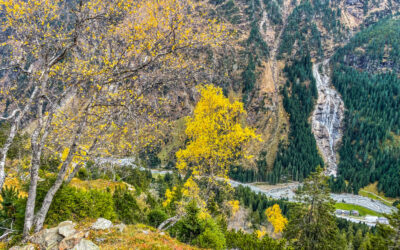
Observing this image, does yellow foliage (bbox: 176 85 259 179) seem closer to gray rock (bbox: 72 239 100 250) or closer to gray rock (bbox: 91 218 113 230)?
gray rock (bbox: 91 218 113 230)

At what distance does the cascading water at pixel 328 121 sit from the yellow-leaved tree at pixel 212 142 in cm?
13998

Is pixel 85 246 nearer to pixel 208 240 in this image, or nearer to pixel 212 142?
pixel 208 240

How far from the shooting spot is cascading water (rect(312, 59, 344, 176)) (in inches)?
5675

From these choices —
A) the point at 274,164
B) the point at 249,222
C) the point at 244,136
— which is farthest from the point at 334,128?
the point at 244,136

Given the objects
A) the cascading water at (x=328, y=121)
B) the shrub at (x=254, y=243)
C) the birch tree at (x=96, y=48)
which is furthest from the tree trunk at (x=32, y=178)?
the cascading water at (x=328, y=121)

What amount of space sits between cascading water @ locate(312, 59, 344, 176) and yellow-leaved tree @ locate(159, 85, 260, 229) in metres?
140

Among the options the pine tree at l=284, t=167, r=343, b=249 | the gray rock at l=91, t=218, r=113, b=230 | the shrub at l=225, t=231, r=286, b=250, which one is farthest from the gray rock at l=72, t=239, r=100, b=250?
the pine tree at l=284, t=167, r=343, b=249

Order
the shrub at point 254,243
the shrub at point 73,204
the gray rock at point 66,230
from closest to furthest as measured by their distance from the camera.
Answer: the gray rock at point 66,230
the shrub at point 73,204
the shrub at point 254,243

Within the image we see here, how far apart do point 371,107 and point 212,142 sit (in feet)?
601

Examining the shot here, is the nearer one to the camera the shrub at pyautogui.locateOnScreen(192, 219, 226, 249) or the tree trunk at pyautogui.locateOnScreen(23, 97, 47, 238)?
the tree trunk at pyautogui.locateOnScreen(23, 97, 47, 238)

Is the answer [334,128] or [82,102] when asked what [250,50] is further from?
[82,102]

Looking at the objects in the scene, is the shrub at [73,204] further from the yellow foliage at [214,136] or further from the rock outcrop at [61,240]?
the yellow foliage at [214,136]

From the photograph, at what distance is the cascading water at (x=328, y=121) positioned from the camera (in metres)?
144

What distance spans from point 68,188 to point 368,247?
76.9 ft
